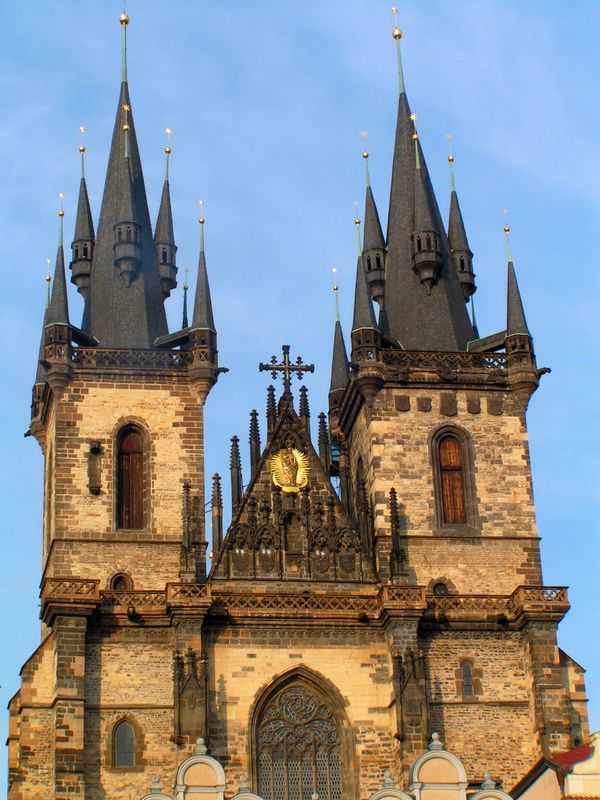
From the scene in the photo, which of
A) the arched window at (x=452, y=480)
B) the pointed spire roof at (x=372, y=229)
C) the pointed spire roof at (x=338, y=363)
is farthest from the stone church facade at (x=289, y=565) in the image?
the pointed spire roof at (x=338, y=363)

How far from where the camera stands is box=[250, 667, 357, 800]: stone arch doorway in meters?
37.8

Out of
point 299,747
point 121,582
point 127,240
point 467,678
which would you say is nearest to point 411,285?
point 127,240

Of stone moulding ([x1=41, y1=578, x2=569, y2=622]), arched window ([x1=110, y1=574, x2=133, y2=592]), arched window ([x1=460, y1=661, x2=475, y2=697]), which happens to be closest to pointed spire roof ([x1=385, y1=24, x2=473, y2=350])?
stone moulding ([x1=41, y1=578, x2=569, y2=622])

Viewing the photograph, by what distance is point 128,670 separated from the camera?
37.9m

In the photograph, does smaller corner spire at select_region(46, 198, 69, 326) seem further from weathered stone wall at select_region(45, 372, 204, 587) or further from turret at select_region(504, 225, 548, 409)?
turret at select_region(504, 225, 548, 409)

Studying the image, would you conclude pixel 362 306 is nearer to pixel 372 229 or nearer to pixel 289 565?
pixel 372 229

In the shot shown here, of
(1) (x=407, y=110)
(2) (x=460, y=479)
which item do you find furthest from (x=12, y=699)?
(1) (x=407, y=110)

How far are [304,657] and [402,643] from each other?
83.4 inches

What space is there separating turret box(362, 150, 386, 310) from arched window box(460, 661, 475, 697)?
962 centimetres

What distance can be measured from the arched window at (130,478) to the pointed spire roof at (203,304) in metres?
2.92

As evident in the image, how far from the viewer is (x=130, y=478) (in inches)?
1602

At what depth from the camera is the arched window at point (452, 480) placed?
1607 inches

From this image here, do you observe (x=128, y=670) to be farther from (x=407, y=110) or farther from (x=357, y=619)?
(x=407, y=110)

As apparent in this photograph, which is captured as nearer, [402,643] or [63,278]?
[402,643]
